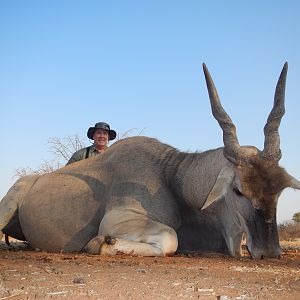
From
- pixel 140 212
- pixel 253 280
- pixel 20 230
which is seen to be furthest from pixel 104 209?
pixel 253 280

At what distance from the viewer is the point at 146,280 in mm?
2756

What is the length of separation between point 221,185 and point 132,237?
2.81ft

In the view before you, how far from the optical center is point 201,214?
5.14 m

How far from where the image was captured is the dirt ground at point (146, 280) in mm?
2311

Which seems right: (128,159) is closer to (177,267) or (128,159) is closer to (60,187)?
(60,187)

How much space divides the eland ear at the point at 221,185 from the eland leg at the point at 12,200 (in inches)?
94.9

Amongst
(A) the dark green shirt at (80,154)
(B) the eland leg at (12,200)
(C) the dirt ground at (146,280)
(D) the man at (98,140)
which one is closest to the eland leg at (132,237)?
(C) the dirt ground at (146,280)

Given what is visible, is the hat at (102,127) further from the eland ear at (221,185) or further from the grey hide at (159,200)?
the eland ear at (221,185)

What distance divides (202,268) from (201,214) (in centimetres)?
171

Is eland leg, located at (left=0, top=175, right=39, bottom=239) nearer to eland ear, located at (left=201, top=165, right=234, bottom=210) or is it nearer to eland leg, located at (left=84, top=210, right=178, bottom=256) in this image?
eland leg, located at (left=84, top=210, right=178, bottom=256)

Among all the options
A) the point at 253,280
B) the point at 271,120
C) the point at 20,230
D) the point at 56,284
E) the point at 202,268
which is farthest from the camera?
the point at 20,230

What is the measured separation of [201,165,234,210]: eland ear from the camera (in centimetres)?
458

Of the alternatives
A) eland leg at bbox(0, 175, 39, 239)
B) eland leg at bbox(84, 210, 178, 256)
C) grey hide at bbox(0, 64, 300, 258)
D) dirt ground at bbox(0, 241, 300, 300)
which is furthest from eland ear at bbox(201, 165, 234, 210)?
eland leg at bbox(0, 175, 39, 239)

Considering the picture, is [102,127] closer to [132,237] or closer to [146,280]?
[132,237]
